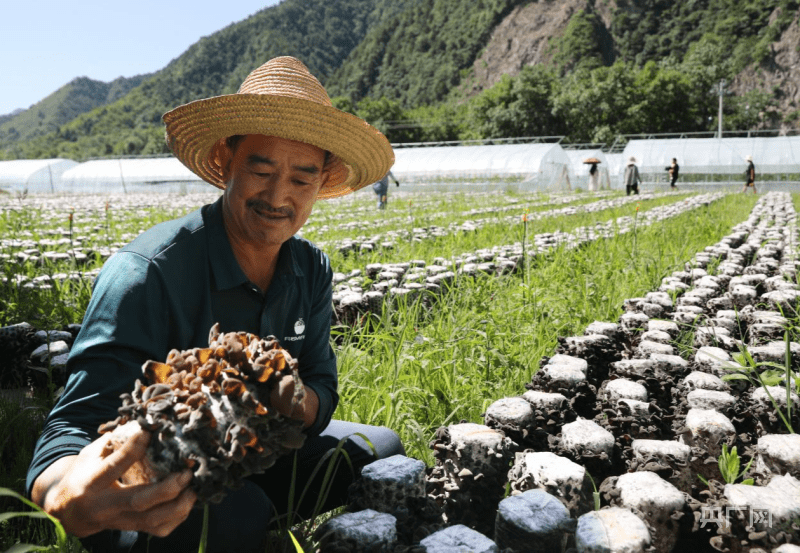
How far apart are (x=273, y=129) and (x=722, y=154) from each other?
2545cm

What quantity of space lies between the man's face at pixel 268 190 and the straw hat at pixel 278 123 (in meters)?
0.04

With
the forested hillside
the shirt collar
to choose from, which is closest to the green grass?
the shirt collar

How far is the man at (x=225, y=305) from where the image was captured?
841 mm

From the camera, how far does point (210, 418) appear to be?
2.52 feet

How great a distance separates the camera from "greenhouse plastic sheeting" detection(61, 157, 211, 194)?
25484 millimetres

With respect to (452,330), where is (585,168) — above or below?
above

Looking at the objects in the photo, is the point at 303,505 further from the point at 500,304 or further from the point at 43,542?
the point at 500,304

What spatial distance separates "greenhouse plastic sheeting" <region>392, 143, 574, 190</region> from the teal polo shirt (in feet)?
59.8

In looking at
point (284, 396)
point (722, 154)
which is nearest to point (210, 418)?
point (284, 396)

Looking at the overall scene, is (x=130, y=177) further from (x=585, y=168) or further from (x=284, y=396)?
(x=284, y=396)

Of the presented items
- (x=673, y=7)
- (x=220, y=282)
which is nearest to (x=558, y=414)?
(x=220, y=282)

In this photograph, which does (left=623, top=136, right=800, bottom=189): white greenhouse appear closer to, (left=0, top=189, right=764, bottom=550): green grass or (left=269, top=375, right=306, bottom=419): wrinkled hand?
(left=0, top=189, right=764, bottom=550): green grass

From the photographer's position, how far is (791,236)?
5426 millimetres

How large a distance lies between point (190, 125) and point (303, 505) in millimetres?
1092
